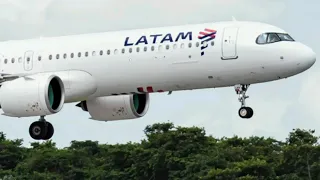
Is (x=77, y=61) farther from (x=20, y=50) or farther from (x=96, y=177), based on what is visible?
(x=96, y=177)

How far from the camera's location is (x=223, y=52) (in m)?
70.1

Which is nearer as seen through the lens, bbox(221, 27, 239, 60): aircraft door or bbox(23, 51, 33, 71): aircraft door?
bbox(221, 27, 239, 60): aircraft door

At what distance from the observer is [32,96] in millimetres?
72062

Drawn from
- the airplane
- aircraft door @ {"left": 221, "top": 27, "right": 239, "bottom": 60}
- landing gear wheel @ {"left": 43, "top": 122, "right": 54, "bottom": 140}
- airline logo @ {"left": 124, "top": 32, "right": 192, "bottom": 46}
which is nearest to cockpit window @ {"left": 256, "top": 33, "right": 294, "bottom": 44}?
the airplane

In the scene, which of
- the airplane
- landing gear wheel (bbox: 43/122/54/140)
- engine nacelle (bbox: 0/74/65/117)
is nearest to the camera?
the airplane

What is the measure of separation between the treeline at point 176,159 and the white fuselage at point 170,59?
3231 inches

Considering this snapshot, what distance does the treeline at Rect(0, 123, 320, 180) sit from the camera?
528 ft

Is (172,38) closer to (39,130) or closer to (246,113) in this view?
(246,113)

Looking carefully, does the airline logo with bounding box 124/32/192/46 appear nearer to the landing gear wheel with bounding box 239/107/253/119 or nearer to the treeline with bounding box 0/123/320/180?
the landing gear wheel with bounding box 239/107/253/119

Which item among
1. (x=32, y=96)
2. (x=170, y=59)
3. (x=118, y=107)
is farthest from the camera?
(x=118, y=107)

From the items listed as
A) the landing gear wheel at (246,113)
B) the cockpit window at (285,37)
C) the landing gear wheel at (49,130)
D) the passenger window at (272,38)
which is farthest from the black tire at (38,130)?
the cockpit window at (285,37)

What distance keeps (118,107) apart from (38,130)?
556cm

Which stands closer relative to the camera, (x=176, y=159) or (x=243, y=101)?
(x=243, y=101)

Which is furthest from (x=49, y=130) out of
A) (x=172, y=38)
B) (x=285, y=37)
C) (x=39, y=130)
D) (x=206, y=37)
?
(x=285, y=37)
